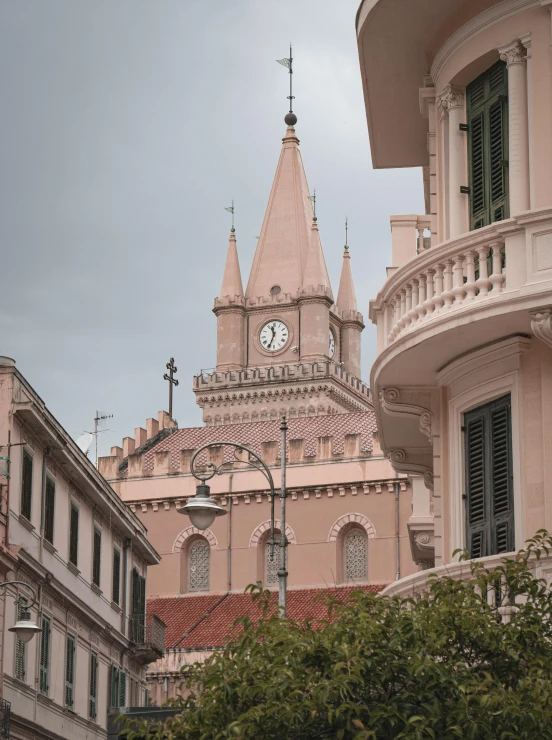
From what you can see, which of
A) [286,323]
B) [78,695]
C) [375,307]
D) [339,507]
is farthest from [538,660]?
[286,323]

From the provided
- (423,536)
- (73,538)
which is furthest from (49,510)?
(423,536)

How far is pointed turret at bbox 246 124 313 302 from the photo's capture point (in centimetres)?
12462

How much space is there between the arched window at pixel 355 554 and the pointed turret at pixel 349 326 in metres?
55.9

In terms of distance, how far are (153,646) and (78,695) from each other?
828 centimetres

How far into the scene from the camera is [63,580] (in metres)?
37.6

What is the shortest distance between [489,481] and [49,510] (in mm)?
19274

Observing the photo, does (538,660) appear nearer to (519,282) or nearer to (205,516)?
(519,282)

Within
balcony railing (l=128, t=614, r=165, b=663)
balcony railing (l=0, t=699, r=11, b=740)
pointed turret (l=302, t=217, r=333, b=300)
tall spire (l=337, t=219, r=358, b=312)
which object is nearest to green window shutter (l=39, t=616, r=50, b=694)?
balcony railing (l=0, t=699, r=11, b=740)

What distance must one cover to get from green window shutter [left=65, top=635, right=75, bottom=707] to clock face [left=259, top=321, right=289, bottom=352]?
86.3 metres

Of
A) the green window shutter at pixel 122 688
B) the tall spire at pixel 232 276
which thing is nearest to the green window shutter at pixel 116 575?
the green window shutter at pixel 122 688

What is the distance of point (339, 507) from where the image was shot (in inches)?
2785

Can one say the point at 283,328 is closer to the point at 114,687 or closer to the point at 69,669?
the point at 114,687

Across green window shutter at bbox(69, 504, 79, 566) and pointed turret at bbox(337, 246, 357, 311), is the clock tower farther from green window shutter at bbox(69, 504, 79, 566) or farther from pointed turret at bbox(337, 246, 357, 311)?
green window shutter at bbox(69, 504, 79, 566)

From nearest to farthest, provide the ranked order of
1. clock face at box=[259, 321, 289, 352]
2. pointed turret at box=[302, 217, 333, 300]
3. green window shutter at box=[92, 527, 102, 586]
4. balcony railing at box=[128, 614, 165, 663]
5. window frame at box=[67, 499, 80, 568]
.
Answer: window frame at box=[67, 499, 80, 568], green window shutter at box=[92, 527, 102, 586], balcony railing at box=[128, 614, 165, 663], pointed turret at box=[302, 217, 333, 300], clock face at box=[259, 321, 289, 352]
